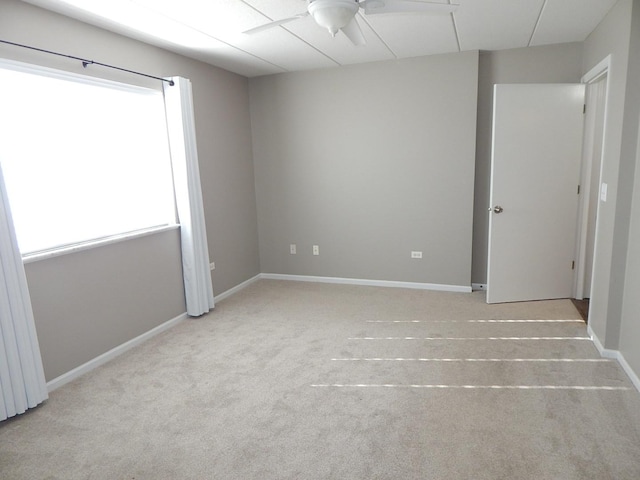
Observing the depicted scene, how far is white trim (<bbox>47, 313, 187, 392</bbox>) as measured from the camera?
286 cm

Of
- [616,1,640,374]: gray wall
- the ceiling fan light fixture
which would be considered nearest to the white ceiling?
[616,1,640,374]: gray wall

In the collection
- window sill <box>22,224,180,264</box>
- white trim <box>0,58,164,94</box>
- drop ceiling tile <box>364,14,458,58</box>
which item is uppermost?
drop ceiling tile <box>364,14,458,58</box>

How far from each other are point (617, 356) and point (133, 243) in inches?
148

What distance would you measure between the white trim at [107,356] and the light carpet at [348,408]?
69 millimetres

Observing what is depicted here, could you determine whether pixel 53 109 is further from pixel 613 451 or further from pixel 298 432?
pixel 613 451

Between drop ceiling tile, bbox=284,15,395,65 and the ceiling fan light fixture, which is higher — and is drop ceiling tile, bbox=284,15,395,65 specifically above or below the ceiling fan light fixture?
above

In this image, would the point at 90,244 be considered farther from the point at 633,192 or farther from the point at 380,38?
the point at 633,192

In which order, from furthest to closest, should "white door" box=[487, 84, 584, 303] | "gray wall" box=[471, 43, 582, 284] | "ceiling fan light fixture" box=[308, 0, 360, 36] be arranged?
"gray wall" box=[471, 43, 582, 284] < "white door" box=[487, 84, 584, 303] < "ceiling fan light fixture" box=[308, 0, 360, 36]

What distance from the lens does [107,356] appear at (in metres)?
3.21

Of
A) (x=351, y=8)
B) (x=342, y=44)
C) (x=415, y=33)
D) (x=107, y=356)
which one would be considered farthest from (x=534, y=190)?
(x=107, y=356)

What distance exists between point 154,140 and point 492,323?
135 inches

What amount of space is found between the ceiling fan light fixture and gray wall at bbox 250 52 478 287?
2535 millimetres

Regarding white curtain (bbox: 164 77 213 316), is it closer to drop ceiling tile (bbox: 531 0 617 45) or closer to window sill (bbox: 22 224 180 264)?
window sill (bbox: 22 224 180 264)

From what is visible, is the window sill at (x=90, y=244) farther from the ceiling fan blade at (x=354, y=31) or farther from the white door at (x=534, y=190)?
the white door at (x=534, y=190)
